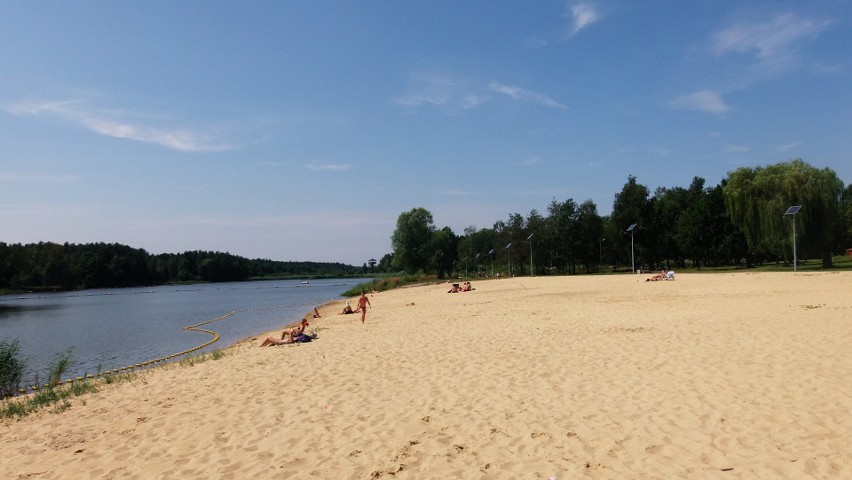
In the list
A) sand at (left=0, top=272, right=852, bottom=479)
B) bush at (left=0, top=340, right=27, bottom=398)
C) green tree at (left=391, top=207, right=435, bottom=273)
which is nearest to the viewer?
sand at (left=0, top=272, right=852, bottom=479)

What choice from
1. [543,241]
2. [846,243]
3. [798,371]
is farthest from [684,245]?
[798,371]

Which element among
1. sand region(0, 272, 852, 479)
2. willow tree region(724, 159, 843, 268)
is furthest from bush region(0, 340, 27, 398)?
willow tree region(724, 159, 843, 268)

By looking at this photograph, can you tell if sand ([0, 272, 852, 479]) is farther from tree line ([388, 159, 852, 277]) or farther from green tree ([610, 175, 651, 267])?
green tree ([610, 175, 651, 267])

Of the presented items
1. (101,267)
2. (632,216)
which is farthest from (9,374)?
(101,267)

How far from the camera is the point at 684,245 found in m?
60.0

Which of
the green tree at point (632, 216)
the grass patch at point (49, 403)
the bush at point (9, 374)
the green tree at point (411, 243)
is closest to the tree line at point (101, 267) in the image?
the green tree at point (411, 243)

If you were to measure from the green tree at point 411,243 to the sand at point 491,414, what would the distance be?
76.7 m

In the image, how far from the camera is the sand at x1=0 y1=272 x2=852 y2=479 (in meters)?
5.08

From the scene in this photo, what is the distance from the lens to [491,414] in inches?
260

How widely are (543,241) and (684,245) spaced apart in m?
17.7

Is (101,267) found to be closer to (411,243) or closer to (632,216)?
(411,243)

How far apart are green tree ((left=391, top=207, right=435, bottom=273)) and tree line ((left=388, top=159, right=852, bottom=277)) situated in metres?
0.18

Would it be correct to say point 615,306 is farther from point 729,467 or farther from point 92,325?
point 92,325

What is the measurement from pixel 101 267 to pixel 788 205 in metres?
152
